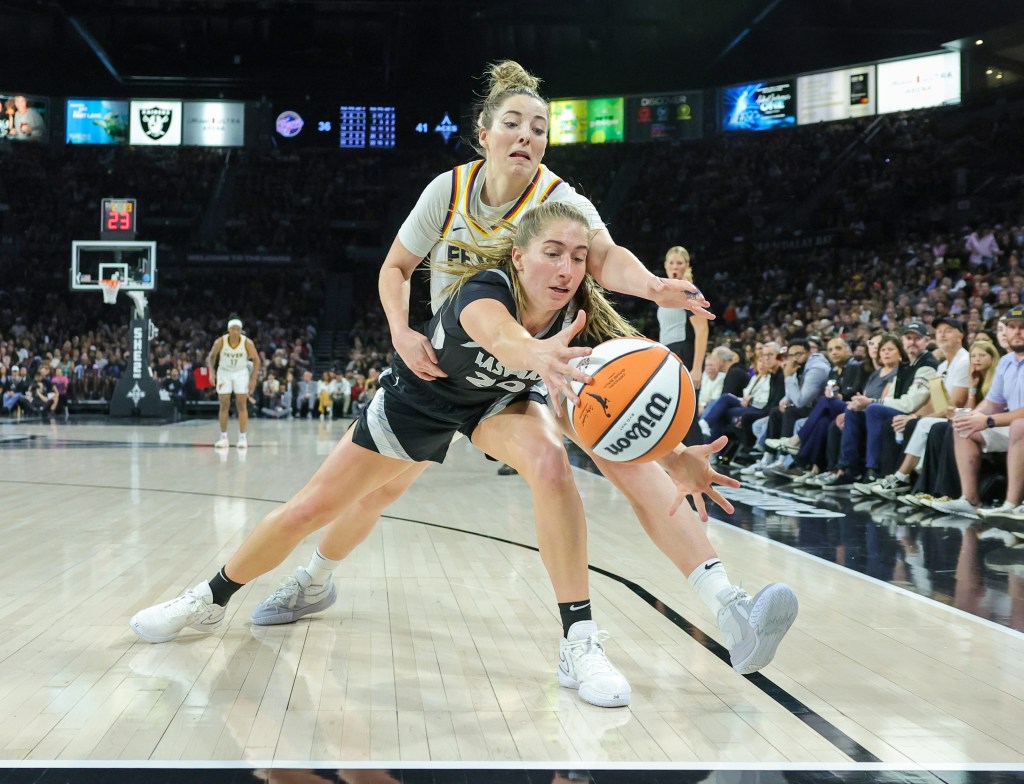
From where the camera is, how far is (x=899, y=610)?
3.79m

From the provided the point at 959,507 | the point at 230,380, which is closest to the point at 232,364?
the point at 230,380

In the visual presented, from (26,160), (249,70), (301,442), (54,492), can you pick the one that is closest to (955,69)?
(301,442)

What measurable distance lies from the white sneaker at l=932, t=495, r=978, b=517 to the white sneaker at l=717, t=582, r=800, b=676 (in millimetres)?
4479

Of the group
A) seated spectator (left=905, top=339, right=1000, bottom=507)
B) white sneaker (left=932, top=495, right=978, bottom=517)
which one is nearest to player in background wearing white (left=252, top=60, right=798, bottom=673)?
white sneaker (left=932, top=495, right=978, bottom=517)

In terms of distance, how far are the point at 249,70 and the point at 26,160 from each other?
7.38 m

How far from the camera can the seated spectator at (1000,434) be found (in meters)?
5.99

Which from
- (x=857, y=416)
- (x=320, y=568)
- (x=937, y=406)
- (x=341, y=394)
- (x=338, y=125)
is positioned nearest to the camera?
(x=320, y=568)

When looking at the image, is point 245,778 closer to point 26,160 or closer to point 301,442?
point 301,442

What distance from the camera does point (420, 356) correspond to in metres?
2.82

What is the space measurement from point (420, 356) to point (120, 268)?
17743mm

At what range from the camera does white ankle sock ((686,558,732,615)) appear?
8.86ft

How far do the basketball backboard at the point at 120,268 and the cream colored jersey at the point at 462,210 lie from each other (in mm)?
16352

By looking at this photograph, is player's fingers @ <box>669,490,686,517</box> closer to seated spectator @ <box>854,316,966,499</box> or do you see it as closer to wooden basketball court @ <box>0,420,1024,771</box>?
wooden basketball court @ <box>0,420,1024,771</box>

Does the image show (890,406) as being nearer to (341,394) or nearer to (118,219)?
(118,219)
